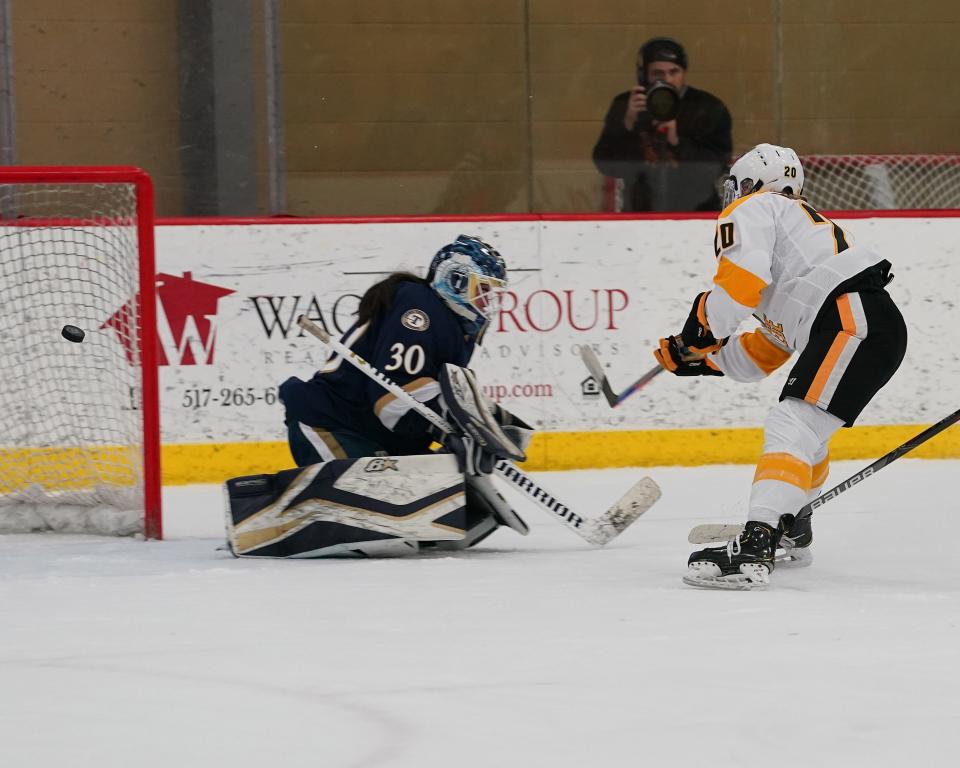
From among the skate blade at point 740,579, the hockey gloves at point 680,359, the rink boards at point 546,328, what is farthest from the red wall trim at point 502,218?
the skate blade at point 740,579

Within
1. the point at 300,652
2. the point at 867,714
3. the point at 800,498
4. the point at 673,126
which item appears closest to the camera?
the point at 867,714

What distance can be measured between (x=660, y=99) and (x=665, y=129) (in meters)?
0.13

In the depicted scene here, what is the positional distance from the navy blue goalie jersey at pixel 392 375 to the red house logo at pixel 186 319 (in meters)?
1.48

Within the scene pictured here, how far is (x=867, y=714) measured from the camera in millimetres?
2234

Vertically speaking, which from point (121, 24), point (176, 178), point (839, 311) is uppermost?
point (121, 24)

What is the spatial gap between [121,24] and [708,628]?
398 cm

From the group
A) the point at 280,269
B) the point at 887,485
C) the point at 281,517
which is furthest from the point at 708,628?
the point at 280,269

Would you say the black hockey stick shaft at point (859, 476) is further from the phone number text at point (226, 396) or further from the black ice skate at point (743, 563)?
the phone number text at point (226, 396)

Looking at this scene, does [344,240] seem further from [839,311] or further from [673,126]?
[839,311]

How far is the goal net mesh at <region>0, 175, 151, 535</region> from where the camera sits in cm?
445

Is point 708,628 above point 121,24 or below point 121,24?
below

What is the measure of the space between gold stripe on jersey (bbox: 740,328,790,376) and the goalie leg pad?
79 centimetres

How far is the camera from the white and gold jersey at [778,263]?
3.41 metres

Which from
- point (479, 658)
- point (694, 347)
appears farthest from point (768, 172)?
point (479, 658)
